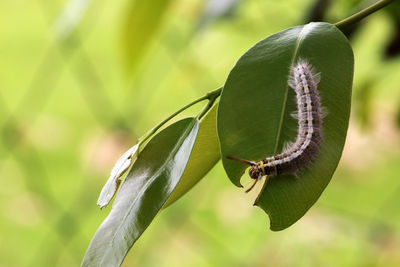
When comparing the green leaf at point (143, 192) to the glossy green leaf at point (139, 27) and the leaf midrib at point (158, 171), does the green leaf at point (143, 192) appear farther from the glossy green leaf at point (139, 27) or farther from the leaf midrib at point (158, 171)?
the glossy green leaf at point (139, 27)

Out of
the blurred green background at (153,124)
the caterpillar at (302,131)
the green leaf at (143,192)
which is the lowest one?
the blurred green background at (153,124)

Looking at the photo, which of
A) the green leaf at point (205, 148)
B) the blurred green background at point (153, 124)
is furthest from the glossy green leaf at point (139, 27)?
the green leaf at point (205, 148)

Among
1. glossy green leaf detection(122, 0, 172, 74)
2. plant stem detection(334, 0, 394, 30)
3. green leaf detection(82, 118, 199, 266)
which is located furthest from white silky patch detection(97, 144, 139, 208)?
glossy green leaf detection(122, 0, 172, 74)

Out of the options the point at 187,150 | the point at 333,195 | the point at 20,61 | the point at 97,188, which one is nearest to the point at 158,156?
the point at 187,150

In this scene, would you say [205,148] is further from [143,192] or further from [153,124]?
[153,124]

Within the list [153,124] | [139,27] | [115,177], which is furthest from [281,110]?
[153,124]

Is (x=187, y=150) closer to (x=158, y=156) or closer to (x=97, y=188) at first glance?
(x=158, y=156)
